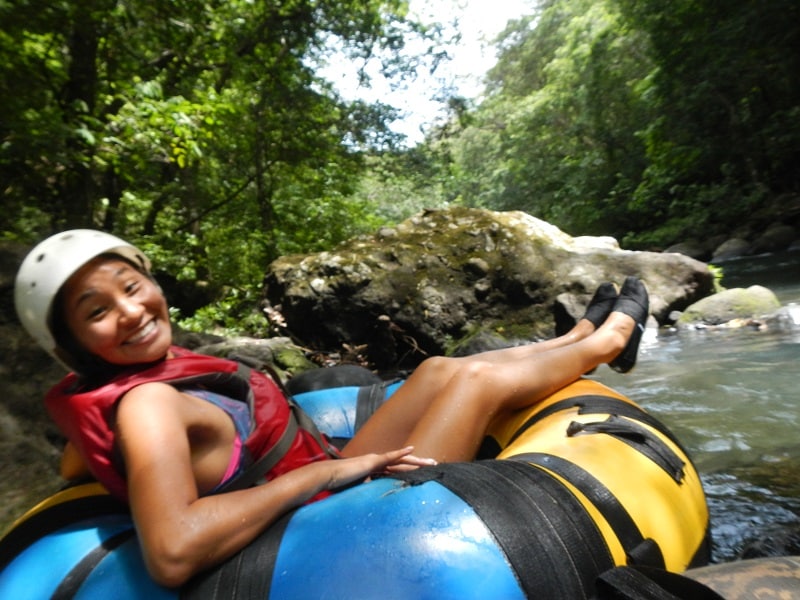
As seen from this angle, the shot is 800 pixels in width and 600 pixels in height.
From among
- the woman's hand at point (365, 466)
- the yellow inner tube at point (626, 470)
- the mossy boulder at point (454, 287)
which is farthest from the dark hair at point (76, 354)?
the mossy boulder at point (454, 287)

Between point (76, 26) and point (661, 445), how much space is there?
17.0ft

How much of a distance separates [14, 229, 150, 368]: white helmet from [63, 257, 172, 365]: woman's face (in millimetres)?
35

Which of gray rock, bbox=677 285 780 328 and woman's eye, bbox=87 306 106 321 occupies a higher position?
woman's eye, bbox=87 306 106 321

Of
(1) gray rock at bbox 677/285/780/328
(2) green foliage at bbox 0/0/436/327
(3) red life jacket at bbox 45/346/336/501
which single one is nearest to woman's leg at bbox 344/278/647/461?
(3) red life jacket at bbox 45/346/336/501

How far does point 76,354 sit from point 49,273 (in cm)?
23

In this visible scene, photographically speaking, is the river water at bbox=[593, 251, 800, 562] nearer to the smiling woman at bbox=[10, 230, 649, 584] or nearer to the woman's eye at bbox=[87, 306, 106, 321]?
the smiling woman at bbox=[10, 230, 649, 584]

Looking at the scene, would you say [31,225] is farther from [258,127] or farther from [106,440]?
[106,440]

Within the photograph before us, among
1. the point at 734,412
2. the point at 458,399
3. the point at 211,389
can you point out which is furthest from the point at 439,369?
the point at 734,412

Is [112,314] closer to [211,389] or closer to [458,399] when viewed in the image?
[211,389]

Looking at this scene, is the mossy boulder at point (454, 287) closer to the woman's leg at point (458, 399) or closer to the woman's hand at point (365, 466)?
the woman's leg at point (458, 399)

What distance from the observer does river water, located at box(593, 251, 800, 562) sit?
1987 mm

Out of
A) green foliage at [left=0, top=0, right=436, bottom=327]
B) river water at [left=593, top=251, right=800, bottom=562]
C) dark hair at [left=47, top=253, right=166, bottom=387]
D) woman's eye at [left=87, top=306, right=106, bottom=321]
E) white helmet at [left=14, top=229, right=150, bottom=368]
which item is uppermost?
green foliage at [left=0, top=0, right=436, bottom=327]

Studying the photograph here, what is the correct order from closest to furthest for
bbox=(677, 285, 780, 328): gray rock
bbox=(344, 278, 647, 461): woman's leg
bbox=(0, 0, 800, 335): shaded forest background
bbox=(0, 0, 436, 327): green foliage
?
bbox=(344, 278, 647, 461): woman's leg, bbox=(0, 0, 436, 327): green foliage, bbox=(0, 0, 800, 335): shaded forest background, bbox=(677, 285, 780, 328): gray rock

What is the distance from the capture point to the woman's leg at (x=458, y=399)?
69.7 inches
